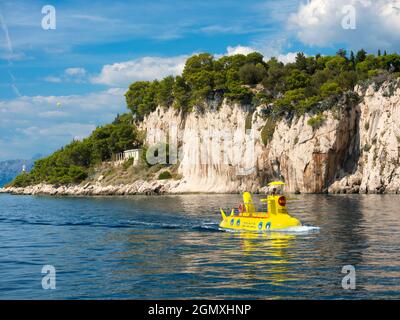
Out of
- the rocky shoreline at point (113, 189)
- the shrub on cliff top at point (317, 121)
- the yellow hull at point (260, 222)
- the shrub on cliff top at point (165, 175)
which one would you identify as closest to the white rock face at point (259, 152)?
the shrub on cliff top at point (317, 121)

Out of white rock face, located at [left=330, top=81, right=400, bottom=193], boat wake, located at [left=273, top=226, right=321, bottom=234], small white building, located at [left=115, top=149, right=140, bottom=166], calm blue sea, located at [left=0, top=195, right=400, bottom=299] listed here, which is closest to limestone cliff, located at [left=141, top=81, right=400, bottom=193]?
white rock face, located at [left=330, top=81, right=400, bottom=193]

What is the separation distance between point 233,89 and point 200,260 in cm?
10273

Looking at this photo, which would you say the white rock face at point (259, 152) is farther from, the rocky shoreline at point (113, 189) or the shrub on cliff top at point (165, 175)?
the rocky shoreline at point (113, 189)

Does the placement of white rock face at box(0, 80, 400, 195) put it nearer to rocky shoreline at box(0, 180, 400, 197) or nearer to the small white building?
rocky shoreline at box(0, 180, 400, 197)

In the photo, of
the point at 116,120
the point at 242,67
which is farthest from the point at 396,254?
the point at 116,120

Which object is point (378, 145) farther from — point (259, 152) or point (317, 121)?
point (259, 152)

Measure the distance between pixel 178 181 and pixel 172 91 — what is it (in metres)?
37.7

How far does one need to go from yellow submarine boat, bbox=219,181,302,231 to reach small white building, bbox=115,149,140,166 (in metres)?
112

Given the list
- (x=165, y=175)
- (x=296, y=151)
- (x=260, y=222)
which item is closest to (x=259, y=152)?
(x=296, y=151)

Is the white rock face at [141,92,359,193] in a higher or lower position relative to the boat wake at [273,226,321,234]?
higher

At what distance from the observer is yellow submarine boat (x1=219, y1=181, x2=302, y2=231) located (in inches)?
1581

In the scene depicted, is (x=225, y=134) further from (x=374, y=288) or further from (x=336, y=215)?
(x=374, y=288)

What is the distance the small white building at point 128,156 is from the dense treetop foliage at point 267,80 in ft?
46.5

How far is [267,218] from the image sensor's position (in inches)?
1623
